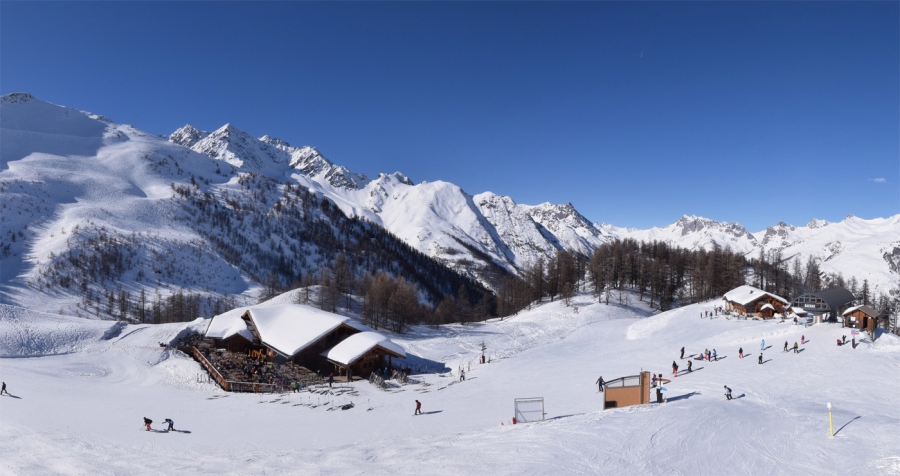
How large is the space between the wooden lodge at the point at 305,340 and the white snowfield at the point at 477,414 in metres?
5.12

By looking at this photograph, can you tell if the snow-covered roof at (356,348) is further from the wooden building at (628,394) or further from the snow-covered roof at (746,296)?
the snow-covered roof at (746,296)

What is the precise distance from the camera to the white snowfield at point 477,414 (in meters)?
18.8

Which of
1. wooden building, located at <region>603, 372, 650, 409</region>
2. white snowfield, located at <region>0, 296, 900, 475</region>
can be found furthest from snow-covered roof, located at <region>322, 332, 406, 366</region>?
wooden building, located at <region>603, 372, 650, 409</region>

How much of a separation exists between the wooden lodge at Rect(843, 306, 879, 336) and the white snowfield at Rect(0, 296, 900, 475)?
163 centimetres

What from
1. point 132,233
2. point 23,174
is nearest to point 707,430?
point 132,233

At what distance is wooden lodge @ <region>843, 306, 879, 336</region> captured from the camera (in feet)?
141

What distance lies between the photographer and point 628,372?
127 feet

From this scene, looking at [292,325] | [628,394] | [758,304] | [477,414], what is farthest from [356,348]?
[758,304]

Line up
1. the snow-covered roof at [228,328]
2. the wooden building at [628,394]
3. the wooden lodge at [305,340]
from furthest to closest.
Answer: the snow-covered roof at [228,328], the wooden lodge at [305,340], the wooden building at [628,394]

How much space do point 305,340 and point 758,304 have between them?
2522 inches

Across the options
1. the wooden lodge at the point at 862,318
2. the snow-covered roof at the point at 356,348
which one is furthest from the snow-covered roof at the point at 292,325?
the wooden lodge at the point at 862,318

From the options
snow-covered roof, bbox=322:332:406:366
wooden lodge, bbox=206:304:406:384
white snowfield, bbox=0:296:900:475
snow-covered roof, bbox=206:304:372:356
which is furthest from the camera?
snow-covered roof, bbox=206:304:372:356

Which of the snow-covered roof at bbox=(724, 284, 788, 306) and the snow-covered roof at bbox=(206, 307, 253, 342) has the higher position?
the snow-covered roof at bbox=(724, 284, 788, 306)

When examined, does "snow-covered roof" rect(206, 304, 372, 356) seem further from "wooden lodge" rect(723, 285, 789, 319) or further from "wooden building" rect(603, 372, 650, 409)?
"wooden lodge" rect(723, 285, 789, 319)
